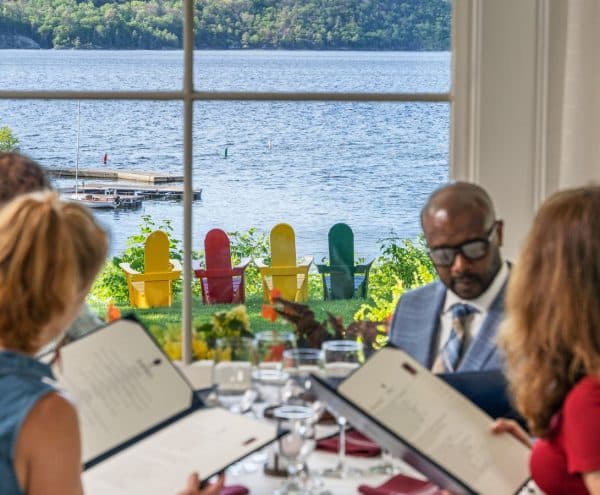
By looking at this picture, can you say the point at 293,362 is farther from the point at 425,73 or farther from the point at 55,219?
the point at 425,73

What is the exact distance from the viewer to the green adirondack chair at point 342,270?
110 inches

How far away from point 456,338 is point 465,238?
0.81 ft

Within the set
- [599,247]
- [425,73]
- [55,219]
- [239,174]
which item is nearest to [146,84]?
[239,174]

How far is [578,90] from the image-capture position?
2535 millimetres

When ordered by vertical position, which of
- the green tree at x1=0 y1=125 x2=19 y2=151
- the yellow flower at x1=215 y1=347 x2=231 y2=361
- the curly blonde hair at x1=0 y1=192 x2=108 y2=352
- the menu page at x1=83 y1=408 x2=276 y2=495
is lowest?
the menu page at x1=83 y1=408 x2=276 y2=495

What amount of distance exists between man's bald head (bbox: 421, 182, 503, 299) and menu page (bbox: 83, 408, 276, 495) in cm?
69

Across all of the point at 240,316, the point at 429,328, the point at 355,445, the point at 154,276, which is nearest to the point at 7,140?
the point at 154,276

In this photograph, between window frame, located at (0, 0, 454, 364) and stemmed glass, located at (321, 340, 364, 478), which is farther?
window frame, located at (0, 0, 454, 364)

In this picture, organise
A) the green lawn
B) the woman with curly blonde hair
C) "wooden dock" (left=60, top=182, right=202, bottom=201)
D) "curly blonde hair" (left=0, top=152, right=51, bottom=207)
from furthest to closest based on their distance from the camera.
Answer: the green lawn < "wooden dock" (left=60, top=182, right=202, bottom=201) < "curly blonde hair" (left=0, top=152, right=51, bottom=207) < the woman with curly blonde hair

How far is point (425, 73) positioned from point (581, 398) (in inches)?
54.4

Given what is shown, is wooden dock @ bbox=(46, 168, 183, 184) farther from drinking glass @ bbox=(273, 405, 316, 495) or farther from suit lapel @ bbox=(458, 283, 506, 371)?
drinking glass @ bbox=(273, 405, 316, 495)

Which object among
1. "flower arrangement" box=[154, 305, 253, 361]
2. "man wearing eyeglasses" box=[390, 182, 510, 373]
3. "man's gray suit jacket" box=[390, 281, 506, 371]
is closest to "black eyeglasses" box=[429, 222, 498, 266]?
"man wearing eyeglasses" box=[390, 182, 510, 373]

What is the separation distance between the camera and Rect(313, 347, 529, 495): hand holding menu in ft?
5.65

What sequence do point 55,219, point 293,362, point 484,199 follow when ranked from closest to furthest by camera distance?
point 55,219 → point 293,362 → point 484,199
